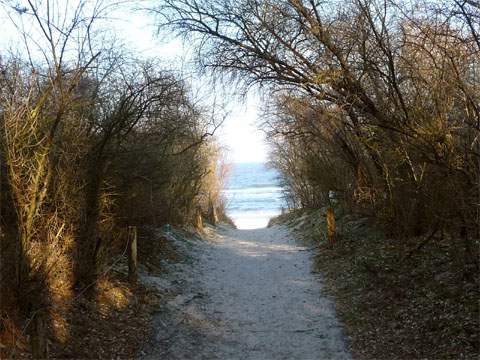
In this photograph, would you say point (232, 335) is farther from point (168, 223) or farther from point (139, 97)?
point (168, 223)

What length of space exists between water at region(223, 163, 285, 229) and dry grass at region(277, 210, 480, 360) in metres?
26.7

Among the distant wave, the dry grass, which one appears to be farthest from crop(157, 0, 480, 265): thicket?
the distant wave

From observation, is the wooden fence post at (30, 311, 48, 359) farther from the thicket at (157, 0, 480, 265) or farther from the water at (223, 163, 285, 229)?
the water at (223, 163, 285, 229)

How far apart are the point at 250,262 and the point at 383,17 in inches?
329

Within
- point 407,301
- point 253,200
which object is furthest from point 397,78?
point 253,200

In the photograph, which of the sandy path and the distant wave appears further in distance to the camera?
the distant wave

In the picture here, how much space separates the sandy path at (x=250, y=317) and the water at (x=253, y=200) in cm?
2553

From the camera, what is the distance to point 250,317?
8.35 meters

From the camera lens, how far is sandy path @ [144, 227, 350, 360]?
6.84 meters

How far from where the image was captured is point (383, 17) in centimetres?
765

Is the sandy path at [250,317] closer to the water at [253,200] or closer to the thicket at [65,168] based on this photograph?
the thicket at [65,168]

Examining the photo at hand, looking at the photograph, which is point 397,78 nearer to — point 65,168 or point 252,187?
point 65,168

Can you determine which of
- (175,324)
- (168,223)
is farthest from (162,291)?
(168,223)

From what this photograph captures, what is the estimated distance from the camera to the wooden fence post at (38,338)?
546 cm
